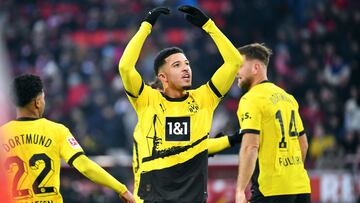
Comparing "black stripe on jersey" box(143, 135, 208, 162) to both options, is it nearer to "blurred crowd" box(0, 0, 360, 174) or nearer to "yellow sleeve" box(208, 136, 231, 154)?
"yellow sleeve" box(208, 136, 231, 154)

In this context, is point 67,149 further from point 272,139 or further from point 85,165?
point 272,139

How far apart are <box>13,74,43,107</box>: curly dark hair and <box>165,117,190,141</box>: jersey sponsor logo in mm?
1242

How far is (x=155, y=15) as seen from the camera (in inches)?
314

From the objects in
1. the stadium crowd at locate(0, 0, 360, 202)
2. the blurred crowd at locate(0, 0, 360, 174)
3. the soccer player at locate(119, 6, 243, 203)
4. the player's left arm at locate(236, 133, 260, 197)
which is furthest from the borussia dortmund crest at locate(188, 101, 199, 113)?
the stadium crowd at locate(0, 0, 360, 202)

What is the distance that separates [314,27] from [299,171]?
15256 mm

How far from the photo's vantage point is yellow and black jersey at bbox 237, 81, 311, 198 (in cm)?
796

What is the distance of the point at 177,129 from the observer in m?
7.74

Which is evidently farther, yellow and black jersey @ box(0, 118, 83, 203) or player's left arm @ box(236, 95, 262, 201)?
Result: player's left arm @ box(236, 95, 262, 201)

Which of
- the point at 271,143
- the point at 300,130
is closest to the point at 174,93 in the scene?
the point at 271,143

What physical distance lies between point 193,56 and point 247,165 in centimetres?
1357

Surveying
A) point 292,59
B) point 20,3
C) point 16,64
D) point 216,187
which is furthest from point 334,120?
point 20,3

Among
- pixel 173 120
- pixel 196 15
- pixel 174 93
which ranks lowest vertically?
pixel 173 120

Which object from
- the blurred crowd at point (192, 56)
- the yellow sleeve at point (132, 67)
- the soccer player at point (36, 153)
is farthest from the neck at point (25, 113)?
the blurred crowd at point (192, 56)

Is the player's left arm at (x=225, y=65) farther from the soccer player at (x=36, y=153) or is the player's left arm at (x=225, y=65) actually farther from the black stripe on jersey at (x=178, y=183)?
the soccer player at (x=36, y=153)
